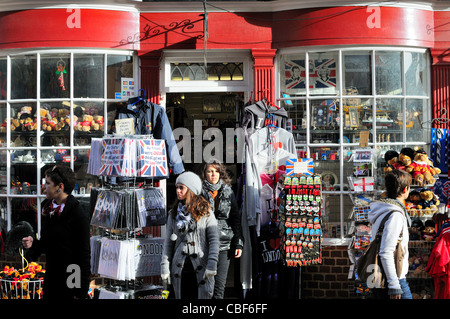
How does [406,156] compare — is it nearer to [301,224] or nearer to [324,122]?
[324,122]

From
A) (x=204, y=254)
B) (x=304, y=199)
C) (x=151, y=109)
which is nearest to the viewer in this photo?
(x=204, y=254)

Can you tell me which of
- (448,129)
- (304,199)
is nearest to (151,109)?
(304,199)

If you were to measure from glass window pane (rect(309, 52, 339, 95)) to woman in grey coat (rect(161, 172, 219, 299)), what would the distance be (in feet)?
9.55

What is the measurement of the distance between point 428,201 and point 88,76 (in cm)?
475

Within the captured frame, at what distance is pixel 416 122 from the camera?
879cm

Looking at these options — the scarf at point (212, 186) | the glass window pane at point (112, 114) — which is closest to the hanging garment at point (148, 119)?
the glass window pane at point (112, 114)

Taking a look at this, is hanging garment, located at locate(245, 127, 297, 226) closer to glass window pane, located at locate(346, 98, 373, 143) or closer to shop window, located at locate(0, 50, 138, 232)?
glass window pane, located at locate(346, 98, 373, 143)

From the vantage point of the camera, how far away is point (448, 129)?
8.65 m

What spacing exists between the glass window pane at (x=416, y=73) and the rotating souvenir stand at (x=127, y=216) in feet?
12.3

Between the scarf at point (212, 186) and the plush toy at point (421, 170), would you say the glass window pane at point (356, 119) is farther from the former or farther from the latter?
the scarf at point (212, 186)

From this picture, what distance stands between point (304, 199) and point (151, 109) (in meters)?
2.39

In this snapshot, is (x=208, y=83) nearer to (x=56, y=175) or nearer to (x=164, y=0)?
(x=164, y=0)

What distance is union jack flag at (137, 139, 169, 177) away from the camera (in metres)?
6.80
